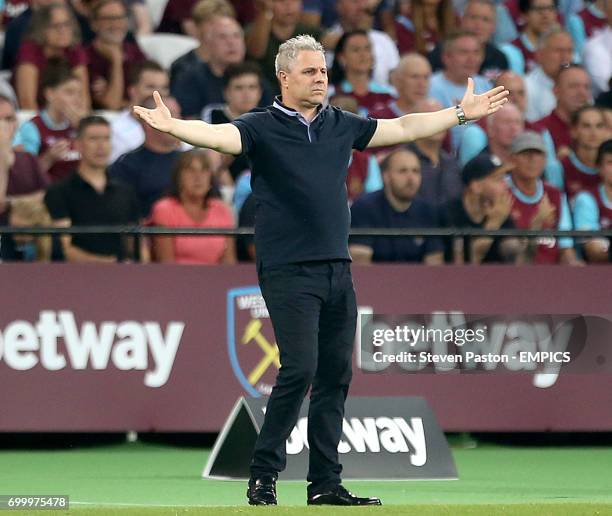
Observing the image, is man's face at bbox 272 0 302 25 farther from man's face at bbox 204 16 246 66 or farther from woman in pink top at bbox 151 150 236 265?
woman in pink top at bbox 151 150 236 265

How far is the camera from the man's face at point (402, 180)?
1130cm

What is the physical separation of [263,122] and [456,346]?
4438 mm

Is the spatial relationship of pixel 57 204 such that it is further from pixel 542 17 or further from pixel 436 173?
pixel 542 17

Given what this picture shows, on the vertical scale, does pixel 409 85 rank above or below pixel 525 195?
above

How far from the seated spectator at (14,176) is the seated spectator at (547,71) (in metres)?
4.95

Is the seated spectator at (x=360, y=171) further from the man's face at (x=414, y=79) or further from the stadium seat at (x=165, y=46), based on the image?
the stadium seat at (x=165, y=46)

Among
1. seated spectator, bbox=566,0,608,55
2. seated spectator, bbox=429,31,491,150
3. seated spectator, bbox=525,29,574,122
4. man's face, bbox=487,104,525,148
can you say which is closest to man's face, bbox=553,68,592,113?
seated spectator, bbox=525,29,574,122

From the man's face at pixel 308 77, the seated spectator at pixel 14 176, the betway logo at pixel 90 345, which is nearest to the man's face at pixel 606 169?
the betway logo at pixel 90 345

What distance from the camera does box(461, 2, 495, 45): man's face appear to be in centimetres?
1428

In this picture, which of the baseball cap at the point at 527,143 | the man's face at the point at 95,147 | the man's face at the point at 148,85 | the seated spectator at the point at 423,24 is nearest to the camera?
the man's face at the point at 95,147

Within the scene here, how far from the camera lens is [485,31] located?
14312 mm

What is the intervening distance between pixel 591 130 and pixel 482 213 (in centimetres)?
179

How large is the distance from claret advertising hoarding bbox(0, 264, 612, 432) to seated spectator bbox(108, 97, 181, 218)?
0.97m

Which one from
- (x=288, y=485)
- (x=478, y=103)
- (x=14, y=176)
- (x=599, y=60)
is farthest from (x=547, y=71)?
(x=478, y=103)
